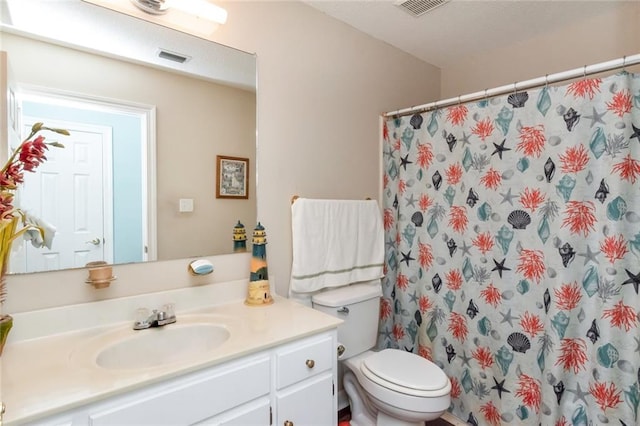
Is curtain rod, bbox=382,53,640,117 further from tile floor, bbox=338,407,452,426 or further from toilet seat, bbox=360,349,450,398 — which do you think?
tile floor, bbox=338,407,452,426

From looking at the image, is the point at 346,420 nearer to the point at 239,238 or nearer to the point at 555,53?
the point at 239,238

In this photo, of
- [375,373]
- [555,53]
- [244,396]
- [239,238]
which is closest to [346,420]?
[375,373]

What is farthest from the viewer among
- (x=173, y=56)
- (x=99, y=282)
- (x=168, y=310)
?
(x=173, y=56)

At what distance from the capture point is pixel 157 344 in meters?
1.23

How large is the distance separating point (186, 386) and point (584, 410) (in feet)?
5.37

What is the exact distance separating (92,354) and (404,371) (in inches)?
49.7

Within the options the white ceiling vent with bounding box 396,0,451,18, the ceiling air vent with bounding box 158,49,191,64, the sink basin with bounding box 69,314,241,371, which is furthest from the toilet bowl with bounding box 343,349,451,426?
the white ceiling vent with bounding box 396,0,451,18

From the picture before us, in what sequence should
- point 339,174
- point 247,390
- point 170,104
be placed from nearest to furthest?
point 247,390 < point 170,104 < point 339,174

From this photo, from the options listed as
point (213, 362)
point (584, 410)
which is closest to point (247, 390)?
point (213, 362)

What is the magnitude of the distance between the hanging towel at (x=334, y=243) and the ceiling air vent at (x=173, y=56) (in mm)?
806

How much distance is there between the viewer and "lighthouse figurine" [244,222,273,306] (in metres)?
1.51

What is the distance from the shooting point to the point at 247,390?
1077 mm

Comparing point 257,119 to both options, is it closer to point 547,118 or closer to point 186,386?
point 186,386

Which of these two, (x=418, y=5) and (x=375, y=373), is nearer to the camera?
(x=375, y=373)
